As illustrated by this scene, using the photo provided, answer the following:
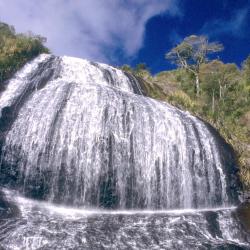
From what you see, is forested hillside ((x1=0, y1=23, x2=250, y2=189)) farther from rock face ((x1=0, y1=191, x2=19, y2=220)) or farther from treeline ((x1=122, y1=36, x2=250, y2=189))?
rock face ((x1=0, y1=191, x2=19, y2=220))

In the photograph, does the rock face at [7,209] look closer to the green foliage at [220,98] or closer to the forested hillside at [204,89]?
the forested hillside at [204,89]

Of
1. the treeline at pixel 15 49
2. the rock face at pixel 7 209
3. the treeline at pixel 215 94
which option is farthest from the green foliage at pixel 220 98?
the rock face at pixel 7 209

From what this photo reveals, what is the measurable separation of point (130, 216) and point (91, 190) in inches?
97.4

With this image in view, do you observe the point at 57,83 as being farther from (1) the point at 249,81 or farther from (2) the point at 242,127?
(1) the point at 249,81

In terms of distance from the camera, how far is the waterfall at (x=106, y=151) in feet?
68.9

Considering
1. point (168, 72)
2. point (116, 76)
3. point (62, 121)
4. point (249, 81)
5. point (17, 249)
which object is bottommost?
point (17, 249)

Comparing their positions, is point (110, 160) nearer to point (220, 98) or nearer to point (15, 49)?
point (15, 49)

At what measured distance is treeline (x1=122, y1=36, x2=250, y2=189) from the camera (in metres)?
28.2

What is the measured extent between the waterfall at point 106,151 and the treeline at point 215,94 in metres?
2.21

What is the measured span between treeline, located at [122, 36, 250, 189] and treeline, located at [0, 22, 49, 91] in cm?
930

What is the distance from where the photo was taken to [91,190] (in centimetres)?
2103

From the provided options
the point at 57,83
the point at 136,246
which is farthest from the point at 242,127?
the point at 136,246

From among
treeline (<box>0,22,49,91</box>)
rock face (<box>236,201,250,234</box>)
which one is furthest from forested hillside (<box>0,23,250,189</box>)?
rock face (<box>236,201,250,234</box>)

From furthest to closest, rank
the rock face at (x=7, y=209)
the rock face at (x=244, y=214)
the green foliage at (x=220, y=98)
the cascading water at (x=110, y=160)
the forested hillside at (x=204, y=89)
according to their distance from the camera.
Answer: the forested hillside at (x=204, y=89) < the green foliage at (x=220, y=98) < the rock face at (x=244, y=214) < the cascading water at (x=110, y=160) < the rock face at (x=7, y=209)
